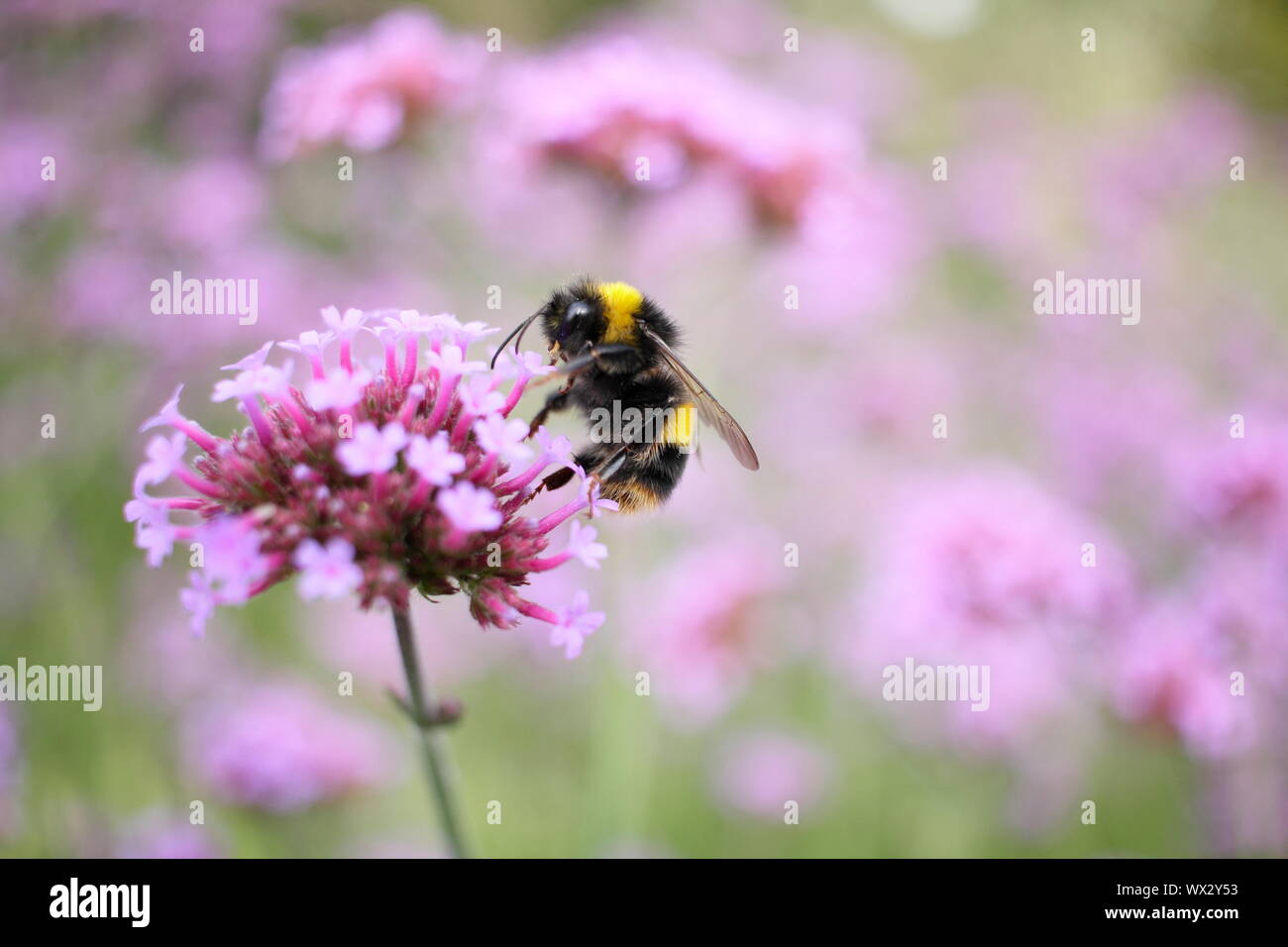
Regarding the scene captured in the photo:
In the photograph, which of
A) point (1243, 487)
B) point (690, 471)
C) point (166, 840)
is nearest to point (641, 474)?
point (166, 840)

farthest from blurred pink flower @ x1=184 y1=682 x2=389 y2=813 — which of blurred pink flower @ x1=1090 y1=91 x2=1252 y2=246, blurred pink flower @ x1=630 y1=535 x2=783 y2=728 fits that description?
blurred pink flower @ x1=1090 y1=91 x2=1252 y2=246

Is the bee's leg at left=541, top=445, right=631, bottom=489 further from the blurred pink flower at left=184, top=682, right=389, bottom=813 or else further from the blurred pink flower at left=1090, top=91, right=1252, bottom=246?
the blurred pink flower at left=1090, top=91, right=1252, bottom=246

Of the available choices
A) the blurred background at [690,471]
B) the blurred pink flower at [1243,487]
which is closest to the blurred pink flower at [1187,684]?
the blurred background at [690,471]

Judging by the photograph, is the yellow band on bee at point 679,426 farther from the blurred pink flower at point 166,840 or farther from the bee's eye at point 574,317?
the blurred pink flower at point 166,840

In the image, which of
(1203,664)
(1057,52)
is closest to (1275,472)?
(1203,664)

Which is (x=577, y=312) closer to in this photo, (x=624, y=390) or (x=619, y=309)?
(x=619, y=309)
